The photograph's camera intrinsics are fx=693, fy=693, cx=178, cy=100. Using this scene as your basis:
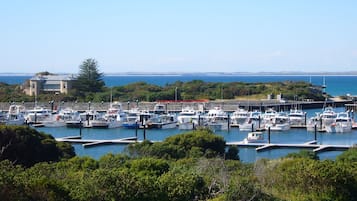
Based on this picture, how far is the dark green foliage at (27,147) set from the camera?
3163 centimetres

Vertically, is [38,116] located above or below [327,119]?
below

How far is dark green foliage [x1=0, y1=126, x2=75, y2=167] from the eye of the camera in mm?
31634

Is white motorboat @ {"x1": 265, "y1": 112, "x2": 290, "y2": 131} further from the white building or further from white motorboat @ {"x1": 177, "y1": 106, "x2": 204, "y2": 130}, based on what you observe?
the white building

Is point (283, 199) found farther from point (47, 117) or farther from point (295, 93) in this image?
point (295, 93)

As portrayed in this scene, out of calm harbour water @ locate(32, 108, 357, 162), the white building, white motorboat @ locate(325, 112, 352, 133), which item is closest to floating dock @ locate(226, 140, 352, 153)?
calm harbour water @ locate(32, 108, 357, 162)

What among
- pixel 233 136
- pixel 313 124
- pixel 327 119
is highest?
pixel 327 119

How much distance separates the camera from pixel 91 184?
17109 millimetres

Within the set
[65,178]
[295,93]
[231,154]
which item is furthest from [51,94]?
[65,178]

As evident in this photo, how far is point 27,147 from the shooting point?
33.0 m

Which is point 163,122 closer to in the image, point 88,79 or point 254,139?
point 254,139

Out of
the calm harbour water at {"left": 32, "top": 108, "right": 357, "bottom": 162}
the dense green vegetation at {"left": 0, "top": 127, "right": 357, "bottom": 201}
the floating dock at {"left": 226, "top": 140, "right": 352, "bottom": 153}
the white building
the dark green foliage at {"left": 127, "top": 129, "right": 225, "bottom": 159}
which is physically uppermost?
the white building

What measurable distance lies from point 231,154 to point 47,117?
3622cm

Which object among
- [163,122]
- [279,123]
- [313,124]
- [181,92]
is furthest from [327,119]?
[181,92]

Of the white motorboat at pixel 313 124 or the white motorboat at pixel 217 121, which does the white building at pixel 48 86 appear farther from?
the white motorboat at pixel 313 124
